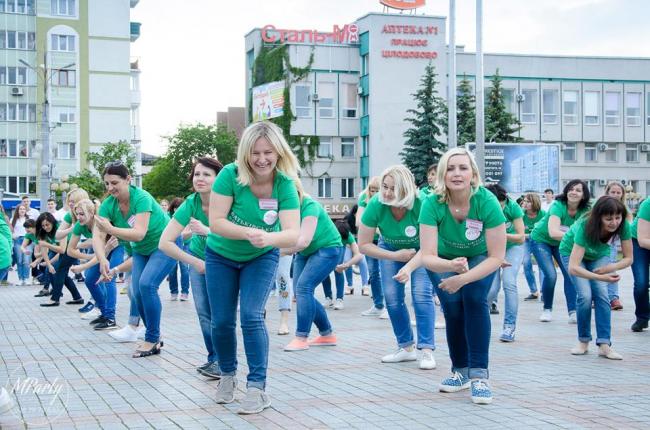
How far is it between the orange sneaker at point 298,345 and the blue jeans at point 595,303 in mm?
2814

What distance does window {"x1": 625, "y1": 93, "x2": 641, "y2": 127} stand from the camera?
6781cm

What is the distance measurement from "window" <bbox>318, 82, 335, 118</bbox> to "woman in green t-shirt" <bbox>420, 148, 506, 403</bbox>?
5769 centimetres

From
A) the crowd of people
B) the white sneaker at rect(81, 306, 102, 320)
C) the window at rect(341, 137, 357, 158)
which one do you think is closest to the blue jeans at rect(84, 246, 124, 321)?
the crowd of people

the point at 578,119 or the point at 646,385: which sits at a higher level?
the point at 578,119

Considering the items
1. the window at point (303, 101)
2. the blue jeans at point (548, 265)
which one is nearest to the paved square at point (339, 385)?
the blue jeans at point (548, 265)

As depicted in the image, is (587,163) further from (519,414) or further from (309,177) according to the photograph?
(519,414)

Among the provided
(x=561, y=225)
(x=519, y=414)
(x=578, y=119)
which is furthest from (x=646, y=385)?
(x=578, y=119)

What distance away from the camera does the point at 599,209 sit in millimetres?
8992

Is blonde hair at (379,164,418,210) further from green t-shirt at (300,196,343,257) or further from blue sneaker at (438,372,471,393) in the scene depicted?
blue sneaker at (438,372,471,393)

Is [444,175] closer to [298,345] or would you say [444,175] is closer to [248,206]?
[248,206]

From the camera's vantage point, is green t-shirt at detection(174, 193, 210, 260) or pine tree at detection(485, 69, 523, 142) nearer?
green t-shirt at detection(174, 193, 210, 260)

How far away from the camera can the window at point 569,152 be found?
2659 inches

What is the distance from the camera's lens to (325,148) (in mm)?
65250

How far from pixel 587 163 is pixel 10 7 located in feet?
146
